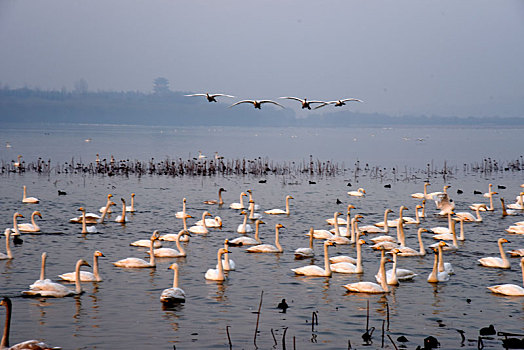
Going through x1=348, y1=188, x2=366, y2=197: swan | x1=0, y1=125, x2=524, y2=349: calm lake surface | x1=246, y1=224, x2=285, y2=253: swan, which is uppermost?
x1=348, y1=188, x2=366, y2=197: swan

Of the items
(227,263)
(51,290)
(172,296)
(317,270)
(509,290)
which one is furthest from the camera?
(227,263)

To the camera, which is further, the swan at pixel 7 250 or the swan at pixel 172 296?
the swan at pixel 7 250

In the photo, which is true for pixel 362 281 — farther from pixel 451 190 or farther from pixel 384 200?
pixel 451 190

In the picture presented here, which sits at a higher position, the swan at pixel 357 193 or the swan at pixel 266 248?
the swan at pixel 357 193

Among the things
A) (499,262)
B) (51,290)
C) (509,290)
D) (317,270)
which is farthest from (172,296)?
(499,262)

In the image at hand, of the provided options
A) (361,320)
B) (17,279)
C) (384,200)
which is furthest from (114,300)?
(384,200)

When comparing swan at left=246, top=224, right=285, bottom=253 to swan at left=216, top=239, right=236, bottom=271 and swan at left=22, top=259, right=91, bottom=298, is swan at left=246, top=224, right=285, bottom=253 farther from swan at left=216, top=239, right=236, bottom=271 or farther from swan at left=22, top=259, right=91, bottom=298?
swan at left=22, top=259, right=91, bottom=298

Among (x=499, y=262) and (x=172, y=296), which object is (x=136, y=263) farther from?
(x=499, y=262)

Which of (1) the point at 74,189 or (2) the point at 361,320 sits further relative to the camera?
(1) the point at 74,189

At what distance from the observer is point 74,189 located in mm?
38438

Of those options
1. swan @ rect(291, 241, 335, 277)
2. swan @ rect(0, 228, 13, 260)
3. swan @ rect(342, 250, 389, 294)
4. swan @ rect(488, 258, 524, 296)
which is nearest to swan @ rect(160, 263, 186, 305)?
swan @ rect(342, 250, 389, 294)

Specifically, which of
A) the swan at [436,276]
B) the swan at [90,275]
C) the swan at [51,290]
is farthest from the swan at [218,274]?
the swan at [436,276]

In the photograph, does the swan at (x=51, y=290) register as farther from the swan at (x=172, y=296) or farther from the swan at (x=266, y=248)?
the swan at (x=266, y=248)

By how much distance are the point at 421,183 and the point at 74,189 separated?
21532mm
